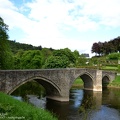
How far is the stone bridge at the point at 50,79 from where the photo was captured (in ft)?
108

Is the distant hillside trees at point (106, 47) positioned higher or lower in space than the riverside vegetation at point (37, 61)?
higher

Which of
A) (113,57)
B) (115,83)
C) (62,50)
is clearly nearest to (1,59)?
(115,83)

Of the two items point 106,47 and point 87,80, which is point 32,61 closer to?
point 87,80

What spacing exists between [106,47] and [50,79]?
85199 mm

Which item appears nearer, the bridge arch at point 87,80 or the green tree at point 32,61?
the bridge arch at point 87,80

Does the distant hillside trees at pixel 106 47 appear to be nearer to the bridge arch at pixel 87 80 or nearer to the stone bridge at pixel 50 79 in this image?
the bridge arch at pixel 87 80

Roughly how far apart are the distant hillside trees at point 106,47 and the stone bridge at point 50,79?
6218cm

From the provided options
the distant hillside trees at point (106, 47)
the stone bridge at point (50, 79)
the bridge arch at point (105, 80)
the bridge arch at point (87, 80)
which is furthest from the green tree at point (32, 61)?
the distant hillside trees at point (106, 47)

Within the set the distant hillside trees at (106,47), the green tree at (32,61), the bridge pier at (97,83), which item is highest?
the distant hillside trees at (106,47)

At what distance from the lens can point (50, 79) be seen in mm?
40062

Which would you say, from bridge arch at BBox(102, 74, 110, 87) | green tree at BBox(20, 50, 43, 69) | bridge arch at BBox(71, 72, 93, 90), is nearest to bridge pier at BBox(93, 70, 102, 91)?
bridge arch at BBox(71, 72, 93, 90)

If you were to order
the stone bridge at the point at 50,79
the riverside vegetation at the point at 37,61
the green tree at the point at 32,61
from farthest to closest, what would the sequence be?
the green tree at the point at 32,61 < the stone bridge at the point at 50,79 < the riverside vegetation at the point at 37,61

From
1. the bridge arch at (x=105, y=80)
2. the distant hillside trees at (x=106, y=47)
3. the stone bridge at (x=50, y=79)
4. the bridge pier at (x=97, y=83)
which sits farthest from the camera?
the distant hillside trees at (x=106, y=47)

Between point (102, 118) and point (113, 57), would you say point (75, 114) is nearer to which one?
point (102, 118)
